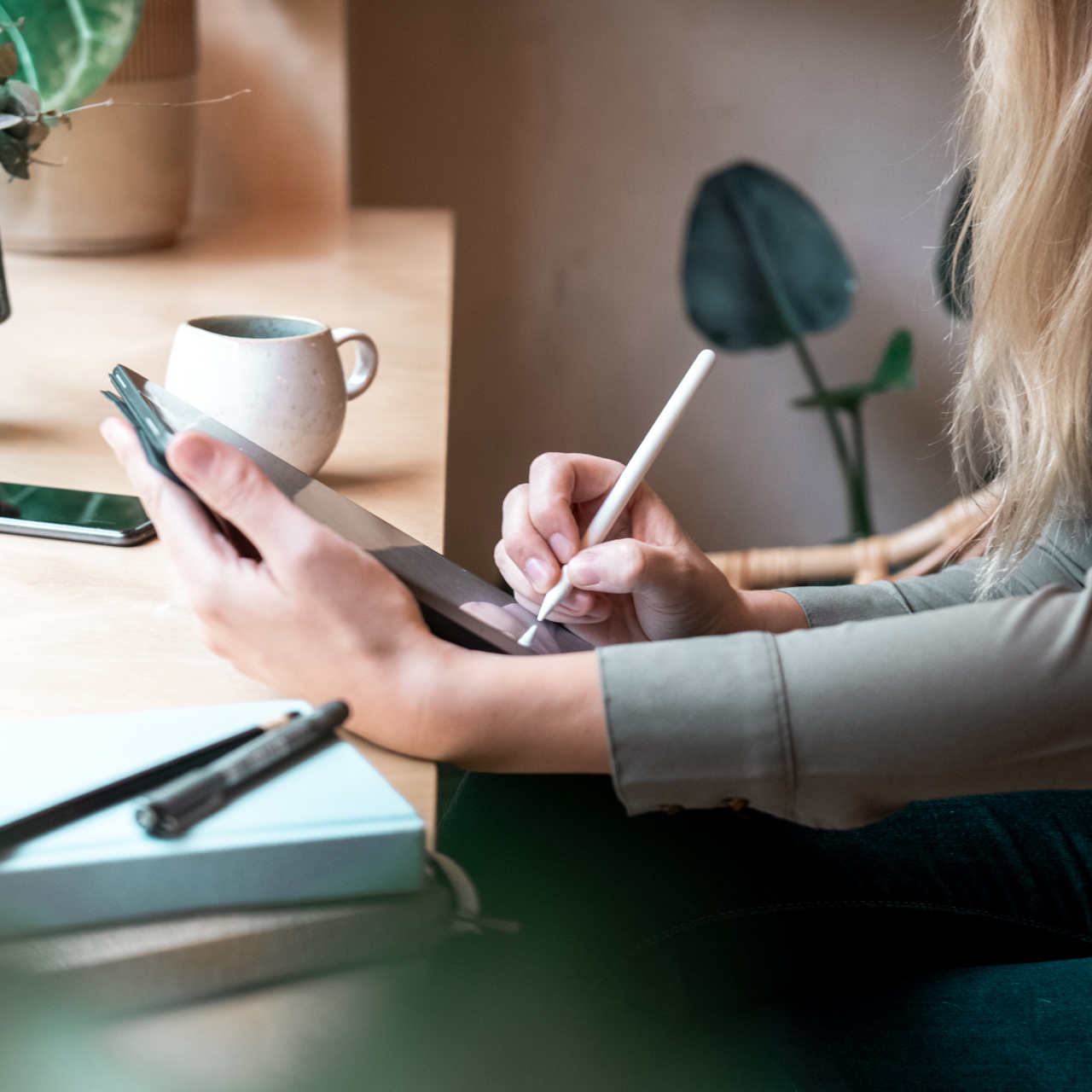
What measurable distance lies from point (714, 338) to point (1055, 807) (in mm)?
1332

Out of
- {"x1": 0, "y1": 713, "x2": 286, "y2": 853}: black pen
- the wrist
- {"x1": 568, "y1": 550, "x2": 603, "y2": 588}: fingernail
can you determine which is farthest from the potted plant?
{"x1": 0, "y1": 713, "x2": 286, "y2": 853}: black pen

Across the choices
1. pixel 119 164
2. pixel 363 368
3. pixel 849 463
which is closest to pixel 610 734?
pixel 363 368

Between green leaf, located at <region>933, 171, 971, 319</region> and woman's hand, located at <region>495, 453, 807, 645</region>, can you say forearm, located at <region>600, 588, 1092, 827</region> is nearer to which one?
woman's hand, located at <region>495, 453, 807, 645</region>

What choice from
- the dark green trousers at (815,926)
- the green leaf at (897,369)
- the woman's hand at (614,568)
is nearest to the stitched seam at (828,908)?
the dark green trousers at (815,926)

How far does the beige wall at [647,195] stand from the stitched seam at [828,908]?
137cm

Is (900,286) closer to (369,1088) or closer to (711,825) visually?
(711,825)

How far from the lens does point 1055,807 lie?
0.70 meters

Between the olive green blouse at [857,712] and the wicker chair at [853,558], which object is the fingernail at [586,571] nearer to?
the olive green blouse at [857,712]

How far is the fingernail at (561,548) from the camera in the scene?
609 mm

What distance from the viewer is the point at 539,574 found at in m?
0.59

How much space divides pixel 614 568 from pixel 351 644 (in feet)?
0.55

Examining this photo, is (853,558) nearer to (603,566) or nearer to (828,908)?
(828,908)

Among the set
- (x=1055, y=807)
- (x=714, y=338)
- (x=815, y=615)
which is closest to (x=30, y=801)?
(x=815, y=615)

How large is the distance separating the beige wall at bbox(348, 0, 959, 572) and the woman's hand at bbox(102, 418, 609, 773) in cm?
151
